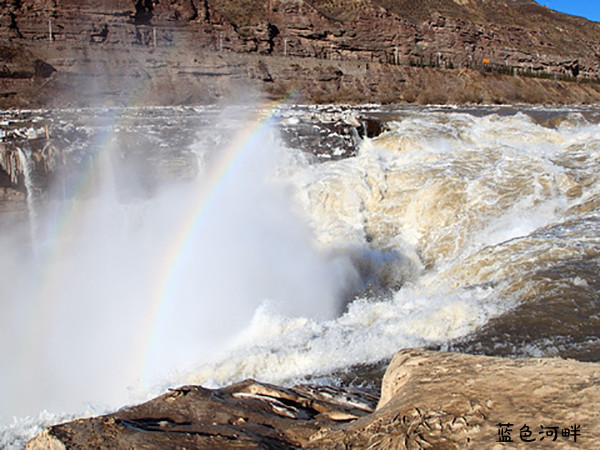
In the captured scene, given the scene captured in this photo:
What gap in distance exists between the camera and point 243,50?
4553cm

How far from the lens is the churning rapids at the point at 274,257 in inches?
203

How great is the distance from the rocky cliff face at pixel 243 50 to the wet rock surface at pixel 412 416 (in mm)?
30999

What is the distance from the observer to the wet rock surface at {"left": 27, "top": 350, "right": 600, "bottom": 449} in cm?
221

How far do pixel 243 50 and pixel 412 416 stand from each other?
46.9 m

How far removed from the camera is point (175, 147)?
11094 mm

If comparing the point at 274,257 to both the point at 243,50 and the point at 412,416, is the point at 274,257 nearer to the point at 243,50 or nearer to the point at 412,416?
the point at 412,416

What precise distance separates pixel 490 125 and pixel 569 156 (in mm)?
3975

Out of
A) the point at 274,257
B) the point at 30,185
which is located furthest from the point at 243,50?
the point at 274,257

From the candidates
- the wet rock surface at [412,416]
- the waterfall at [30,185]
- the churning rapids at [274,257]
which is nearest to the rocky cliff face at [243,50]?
the waterfall at [30,185]

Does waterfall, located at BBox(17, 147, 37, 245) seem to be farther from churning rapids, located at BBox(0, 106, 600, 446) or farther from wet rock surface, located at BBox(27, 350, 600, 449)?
wet rock surface, located at BBox(27, 350, 600, 449)

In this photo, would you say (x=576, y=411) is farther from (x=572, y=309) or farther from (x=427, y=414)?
(x=572, y=309)

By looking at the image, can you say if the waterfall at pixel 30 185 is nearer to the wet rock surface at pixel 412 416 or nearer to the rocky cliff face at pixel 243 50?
the wet rock surface at pixel 412 416

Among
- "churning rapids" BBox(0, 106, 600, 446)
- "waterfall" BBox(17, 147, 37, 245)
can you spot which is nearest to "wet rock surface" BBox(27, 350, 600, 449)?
"churning rapids" BBox(0, 106, 600, 446)

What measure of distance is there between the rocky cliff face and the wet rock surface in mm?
30999
